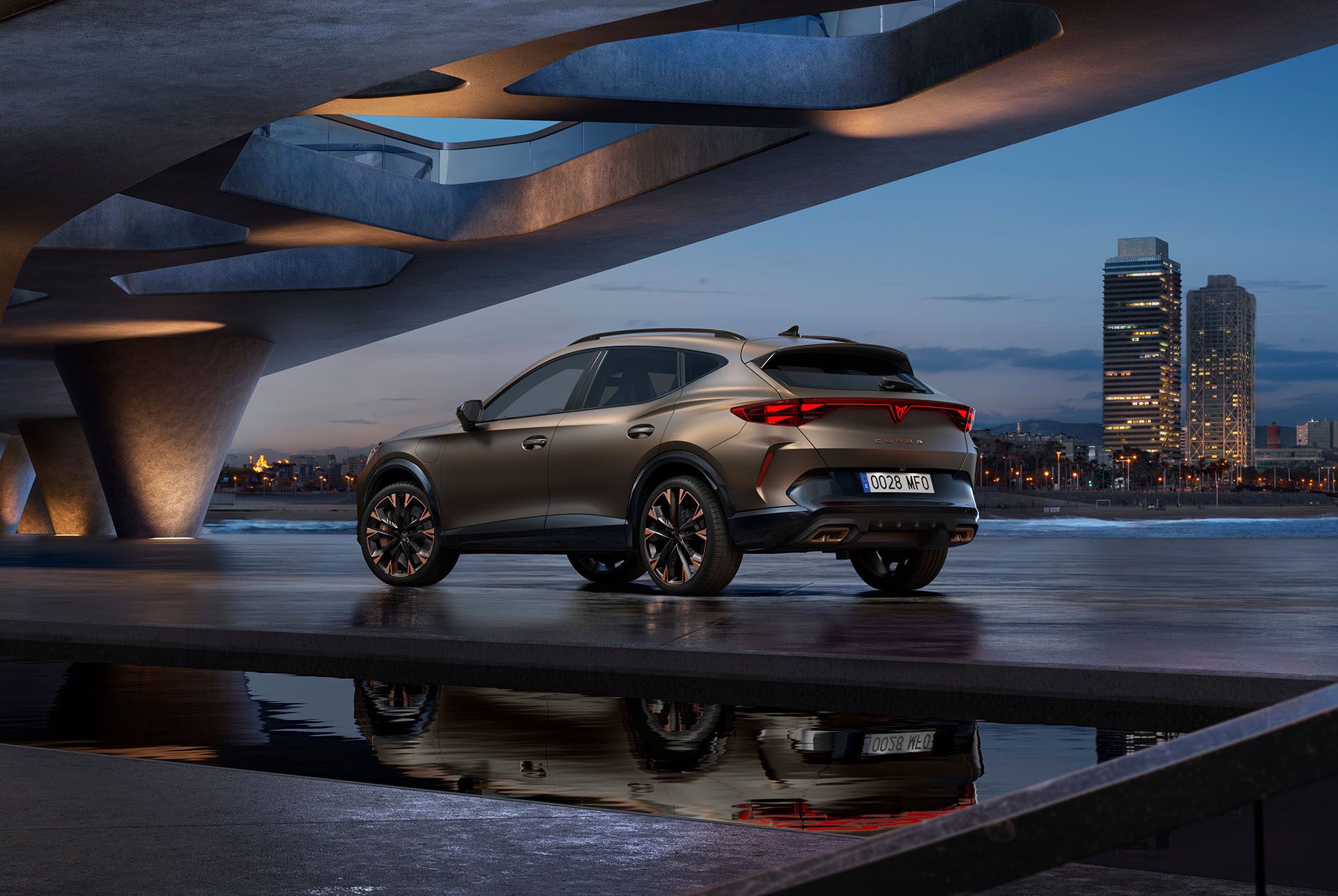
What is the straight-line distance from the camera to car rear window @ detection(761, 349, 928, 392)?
9.98 meters

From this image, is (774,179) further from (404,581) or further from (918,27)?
(404,581)

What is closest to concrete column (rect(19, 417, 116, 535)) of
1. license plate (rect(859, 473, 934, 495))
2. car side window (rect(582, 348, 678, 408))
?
car side window (rect(582, 348, 678, 408))

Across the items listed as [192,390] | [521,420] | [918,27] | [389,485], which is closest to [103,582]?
[389,485]

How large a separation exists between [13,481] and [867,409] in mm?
78844

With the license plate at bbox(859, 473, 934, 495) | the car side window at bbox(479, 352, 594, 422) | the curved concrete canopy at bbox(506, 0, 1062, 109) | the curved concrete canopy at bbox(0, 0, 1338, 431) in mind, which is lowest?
the license plate at bbox(859, 473, 934, 495)

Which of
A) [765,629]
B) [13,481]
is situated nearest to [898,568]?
[765,629]

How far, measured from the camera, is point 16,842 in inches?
134

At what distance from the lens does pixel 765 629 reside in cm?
761

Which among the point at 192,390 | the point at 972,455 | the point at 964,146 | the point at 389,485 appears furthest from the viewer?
the point at 192,390

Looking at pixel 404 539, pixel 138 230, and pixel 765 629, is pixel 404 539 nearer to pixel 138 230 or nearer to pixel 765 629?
pixel 765 629

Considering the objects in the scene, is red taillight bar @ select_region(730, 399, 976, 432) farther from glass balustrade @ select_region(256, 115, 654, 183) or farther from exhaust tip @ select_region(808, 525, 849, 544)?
glass balustrade @ select_region(256, 115, 654, 183)

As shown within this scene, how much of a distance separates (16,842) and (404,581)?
8.61 m

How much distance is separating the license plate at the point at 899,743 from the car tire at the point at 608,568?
693 cm

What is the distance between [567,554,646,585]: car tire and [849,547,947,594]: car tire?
1798 mm
